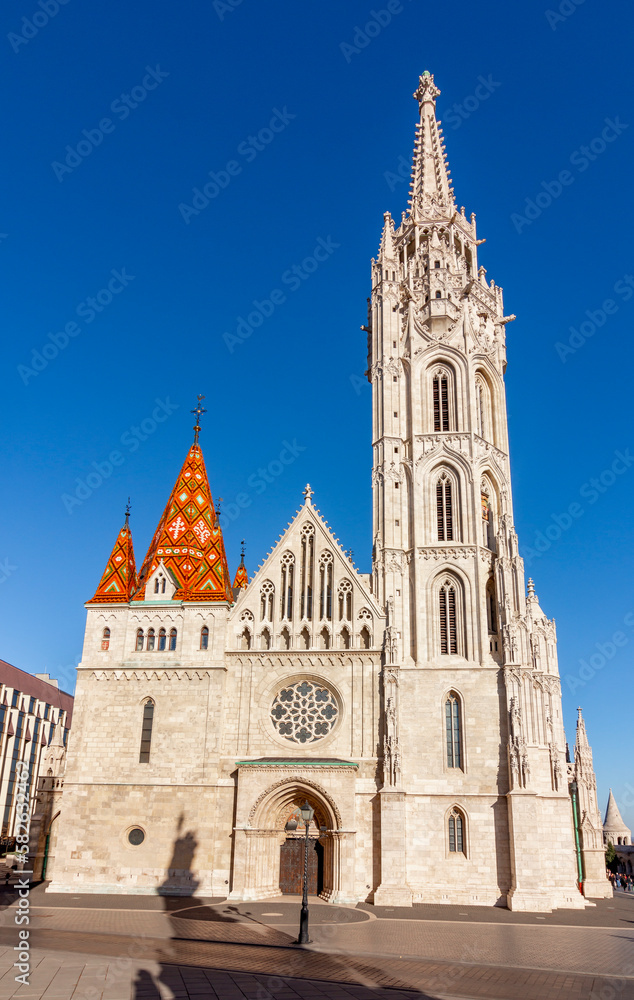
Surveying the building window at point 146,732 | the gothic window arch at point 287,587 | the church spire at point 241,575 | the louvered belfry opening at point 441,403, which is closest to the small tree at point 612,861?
the church spire at point 241,575

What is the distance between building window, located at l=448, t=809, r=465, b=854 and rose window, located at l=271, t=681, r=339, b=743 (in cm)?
637

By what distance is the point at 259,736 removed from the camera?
113 feet

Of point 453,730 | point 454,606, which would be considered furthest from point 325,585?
point 453,730

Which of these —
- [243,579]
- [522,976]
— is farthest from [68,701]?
[522,976]

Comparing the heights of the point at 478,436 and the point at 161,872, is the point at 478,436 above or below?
above

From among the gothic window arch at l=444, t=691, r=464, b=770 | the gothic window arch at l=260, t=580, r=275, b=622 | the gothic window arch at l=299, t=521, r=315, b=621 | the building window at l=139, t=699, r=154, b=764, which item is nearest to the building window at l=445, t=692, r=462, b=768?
the gothic window arch at l=444, t=691, r=464, b=770

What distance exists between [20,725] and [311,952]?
58170 millimetres

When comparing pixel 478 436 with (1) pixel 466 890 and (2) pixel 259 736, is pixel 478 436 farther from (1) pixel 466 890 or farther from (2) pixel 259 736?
(1) pixel 466 890

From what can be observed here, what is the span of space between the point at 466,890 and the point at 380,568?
14.2 metres

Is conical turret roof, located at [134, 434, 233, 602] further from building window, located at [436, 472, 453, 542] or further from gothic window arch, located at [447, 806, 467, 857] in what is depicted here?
gothic window arch, located at [447, 806, 467, 857]

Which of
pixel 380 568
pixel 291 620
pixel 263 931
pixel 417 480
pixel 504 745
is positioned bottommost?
pixel 263 931

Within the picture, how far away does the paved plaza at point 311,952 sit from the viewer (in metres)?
15.5

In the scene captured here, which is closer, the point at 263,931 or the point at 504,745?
the point at 263,931

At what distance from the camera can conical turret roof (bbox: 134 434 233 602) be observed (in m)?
37.7
